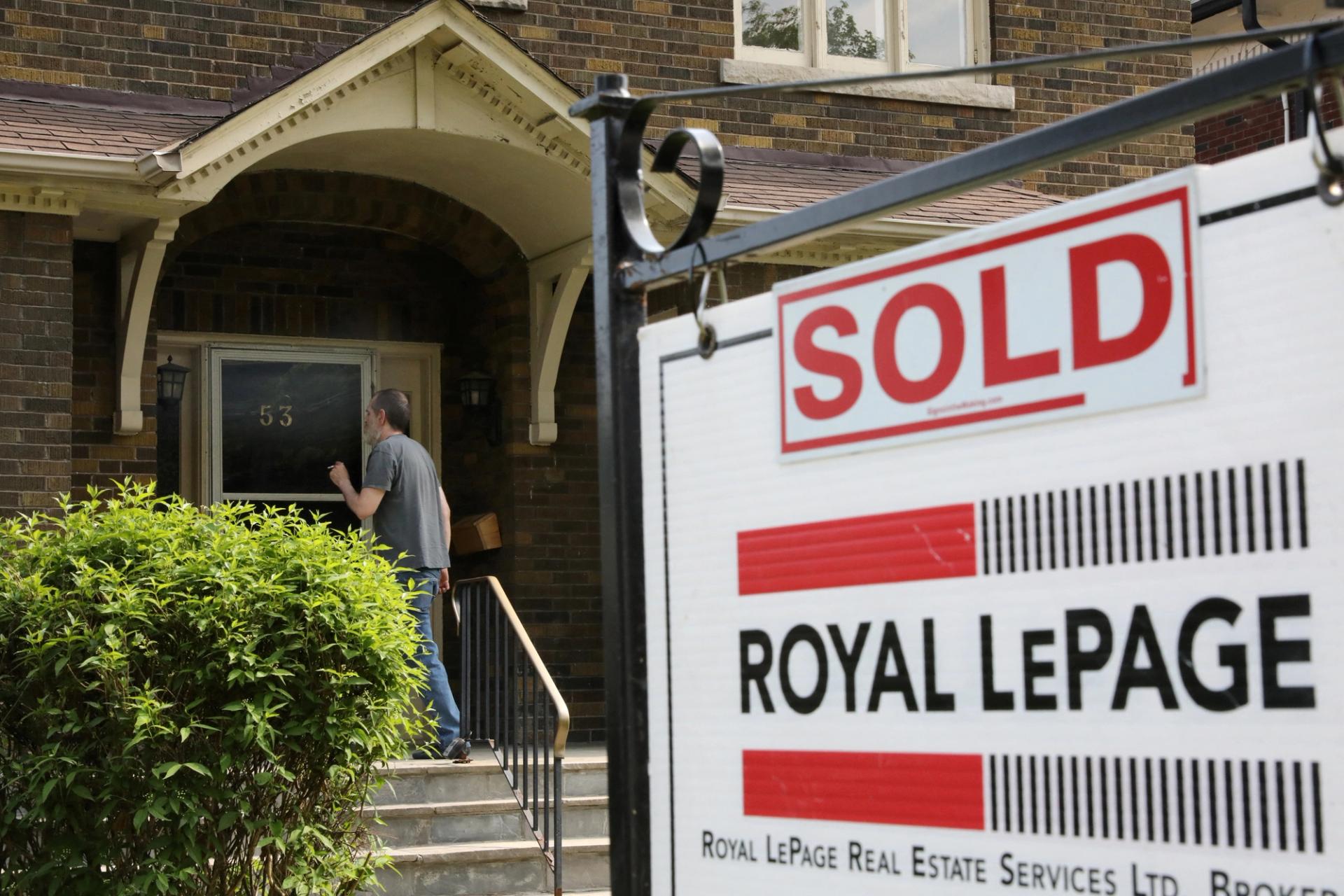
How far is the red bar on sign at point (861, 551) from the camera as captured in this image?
73.2 inches

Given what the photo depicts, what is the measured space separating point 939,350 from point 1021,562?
0.88 ft

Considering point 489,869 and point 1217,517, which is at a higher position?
point 1217,517

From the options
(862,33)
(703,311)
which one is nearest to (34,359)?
(862,33)

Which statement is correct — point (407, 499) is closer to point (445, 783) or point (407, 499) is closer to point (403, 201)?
point (445, 783)

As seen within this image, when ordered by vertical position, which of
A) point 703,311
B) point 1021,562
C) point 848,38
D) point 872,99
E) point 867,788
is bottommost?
point 867,788

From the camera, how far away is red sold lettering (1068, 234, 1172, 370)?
1.68 meters

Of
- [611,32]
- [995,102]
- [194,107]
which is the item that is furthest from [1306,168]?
[995,102]

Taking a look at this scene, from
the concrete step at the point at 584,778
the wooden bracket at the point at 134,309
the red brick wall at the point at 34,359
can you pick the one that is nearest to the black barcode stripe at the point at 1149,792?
the concrete step at the point at 584,778

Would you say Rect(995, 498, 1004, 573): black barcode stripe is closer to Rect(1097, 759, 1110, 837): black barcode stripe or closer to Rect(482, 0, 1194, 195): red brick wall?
Rect(1097, 759, 1110, 837): black barcode stripe

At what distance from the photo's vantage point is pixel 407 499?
837 cm

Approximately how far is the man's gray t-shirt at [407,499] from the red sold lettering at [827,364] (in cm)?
646

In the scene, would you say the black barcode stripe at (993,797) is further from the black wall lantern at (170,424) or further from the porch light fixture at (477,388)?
the porch light fixture at (477,388)

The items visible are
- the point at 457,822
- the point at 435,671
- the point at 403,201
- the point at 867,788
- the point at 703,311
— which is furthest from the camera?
the point at 403,201

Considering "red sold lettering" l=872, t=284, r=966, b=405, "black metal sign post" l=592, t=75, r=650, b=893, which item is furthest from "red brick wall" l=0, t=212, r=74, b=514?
"red sold lettering" l=872, t=284, r=966, b=405
